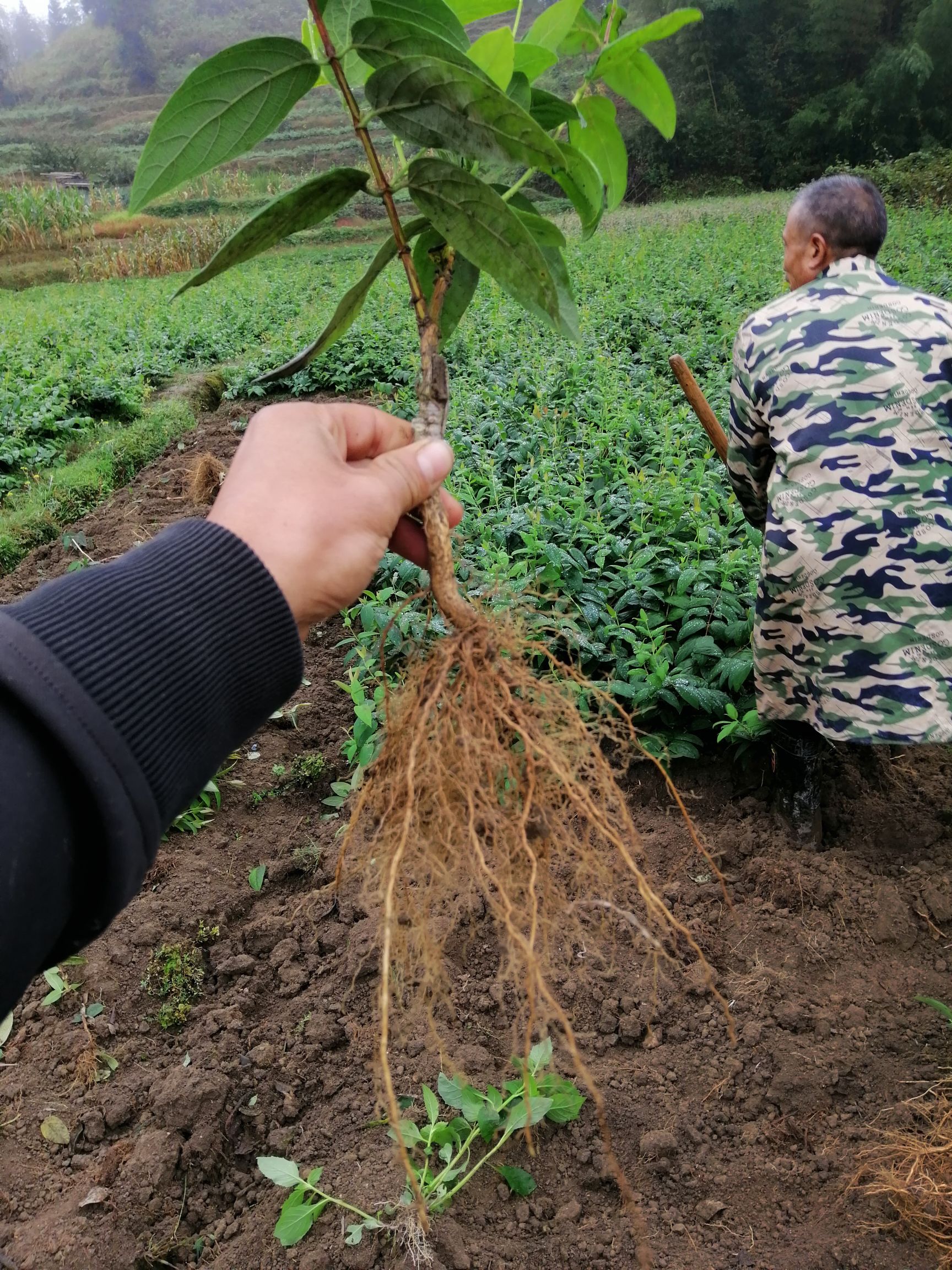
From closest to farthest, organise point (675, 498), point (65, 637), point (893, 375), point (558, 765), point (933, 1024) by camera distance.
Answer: point (65, 637), point (558, 765), point (933, 1024), point (893, 375), point (675, 498)

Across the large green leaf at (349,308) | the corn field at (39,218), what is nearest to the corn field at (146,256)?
the corn field at (39,218)

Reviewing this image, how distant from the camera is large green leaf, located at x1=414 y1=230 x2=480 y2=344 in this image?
3.88 feet

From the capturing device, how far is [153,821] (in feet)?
2.65

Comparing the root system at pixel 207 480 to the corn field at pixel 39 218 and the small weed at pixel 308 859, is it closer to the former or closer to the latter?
the small weed at pixel 308 859

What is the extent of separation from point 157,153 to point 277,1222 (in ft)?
5.45

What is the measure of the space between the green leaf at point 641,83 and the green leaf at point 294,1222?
183 centimetres

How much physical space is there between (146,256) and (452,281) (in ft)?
69.6

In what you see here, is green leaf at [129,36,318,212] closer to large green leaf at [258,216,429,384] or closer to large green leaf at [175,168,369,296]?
large green leaf at [175,168,369,296]

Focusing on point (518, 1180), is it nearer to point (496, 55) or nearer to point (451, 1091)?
point (451, 1091)

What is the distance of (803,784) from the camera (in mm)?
Answer: 2361

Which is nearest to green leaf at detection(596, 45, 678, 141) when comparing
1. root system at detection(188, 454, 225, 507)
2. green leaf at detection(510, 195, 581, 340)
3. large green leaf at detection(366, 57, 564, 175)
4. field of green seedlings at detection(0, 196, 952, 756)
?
green leaf at detection(510, 195, 581, 340)

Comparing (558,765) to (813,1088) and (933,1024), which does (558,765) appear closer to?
(813,1088)

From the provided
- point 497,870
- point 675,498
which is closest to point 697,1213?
point 497,870

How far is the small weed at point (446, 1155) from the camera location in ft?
4.50
